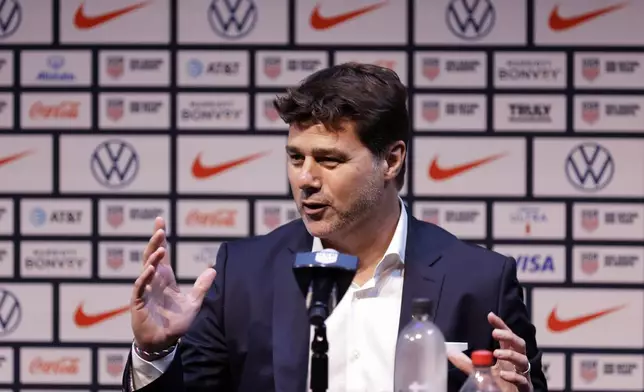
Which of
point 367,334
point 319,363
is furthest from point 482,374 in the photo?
point 367,334

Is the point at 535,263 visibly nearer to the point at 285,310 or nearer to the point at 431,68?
the point at 431,68

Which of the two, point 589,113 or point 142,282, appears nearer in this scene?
point 142,282

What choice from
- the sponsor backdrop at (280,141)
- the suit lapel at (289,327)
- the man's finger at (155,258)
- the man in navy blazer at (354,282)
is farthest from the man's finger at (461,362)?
the sponsor backdrop at (280,141)

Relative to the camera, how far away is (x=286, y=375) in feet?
6.81

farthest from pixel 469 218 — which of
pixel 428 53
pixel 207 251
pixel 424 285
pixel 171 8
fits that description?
pixel 424 285

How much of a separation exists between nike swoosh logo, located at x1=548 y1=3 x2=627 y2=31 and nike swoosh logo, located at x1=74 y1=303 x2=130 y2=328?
2305 mm

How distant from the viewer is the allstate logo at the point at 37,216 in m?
4.15

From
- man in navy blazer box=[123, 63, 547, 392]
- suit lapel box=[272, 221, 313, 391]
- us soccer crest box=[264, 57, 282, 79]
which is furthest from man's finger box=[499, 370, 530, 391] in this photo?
us soccer crest box=[264, 57, 282, 79]

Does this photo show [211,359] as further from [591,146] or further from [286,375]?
A: [591,146]

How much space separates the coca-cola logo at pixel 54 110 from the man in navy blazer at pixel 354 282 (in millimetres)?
2087

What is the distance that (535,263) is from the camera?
4.11 meters

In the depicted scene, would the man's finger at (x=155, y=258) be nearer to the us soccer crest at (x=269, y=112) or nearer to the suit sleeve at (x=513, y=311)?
the suit sleeve at (x=513, y=311)

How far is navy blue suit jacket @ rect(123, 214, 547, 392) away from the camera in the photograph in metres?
2.13

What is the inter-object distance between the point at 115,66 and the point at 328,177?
2.31 m
